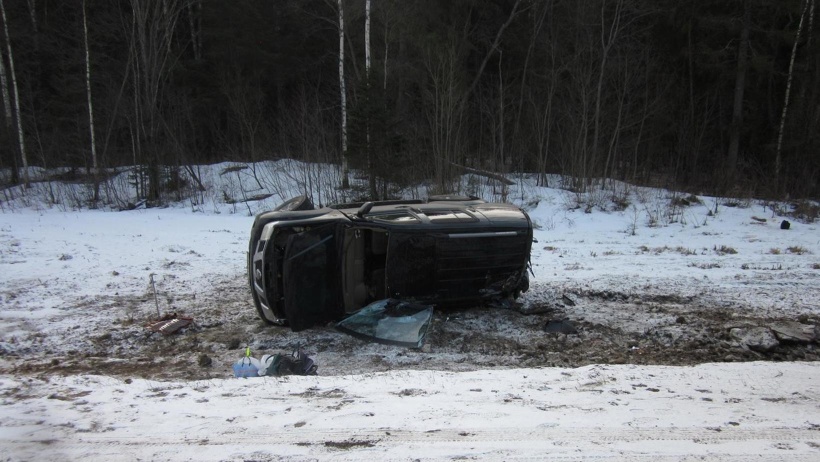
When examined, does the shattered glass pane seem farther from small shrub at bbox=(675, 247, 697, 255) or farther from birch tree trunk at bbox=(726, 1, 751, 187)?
birch tree trunk at bbox=(726, 1, 751, 187)

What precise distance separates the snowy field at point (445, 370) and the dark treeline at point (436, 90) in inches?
421

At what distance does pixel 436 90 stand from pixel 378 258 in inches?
542

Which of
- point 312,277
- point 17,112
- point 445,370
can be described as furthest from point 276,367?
point 17,112

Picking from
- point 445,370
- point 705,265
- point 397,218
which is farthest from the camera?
point 705,265

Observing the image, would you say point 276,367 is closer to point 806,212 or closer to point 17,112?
point 806,212

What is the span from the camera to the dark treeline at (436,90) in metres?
19.4

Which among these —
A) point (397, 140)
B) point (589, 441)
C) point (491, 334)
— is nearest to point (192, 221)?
point (397, 140)

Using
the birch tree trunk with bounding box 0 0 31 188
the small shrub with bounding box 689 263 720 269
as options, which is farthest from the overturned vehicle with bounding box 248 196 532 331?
the birch tree trunk with bounding box 0 0 31 188

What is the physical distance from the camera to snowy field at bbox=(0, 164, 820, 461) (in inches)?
119

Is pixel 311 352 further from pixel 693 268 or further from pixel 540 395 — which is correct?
pixel 693 268

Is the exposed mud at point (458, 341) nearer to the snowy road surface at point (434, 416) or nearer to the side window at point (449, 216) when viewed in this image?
the snowy road surface at point (434, 416)

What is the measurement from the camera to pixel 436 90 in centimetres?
1852

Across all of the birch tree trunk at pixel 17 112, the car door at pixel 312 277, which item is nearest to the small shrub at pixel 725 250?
the car door at pixel 312 277

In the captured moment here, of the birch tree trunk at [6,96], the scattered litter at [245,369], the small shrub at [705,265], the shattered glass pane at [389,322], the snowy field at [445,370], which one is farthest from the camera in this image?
the birch tree trunk at [6,96]
